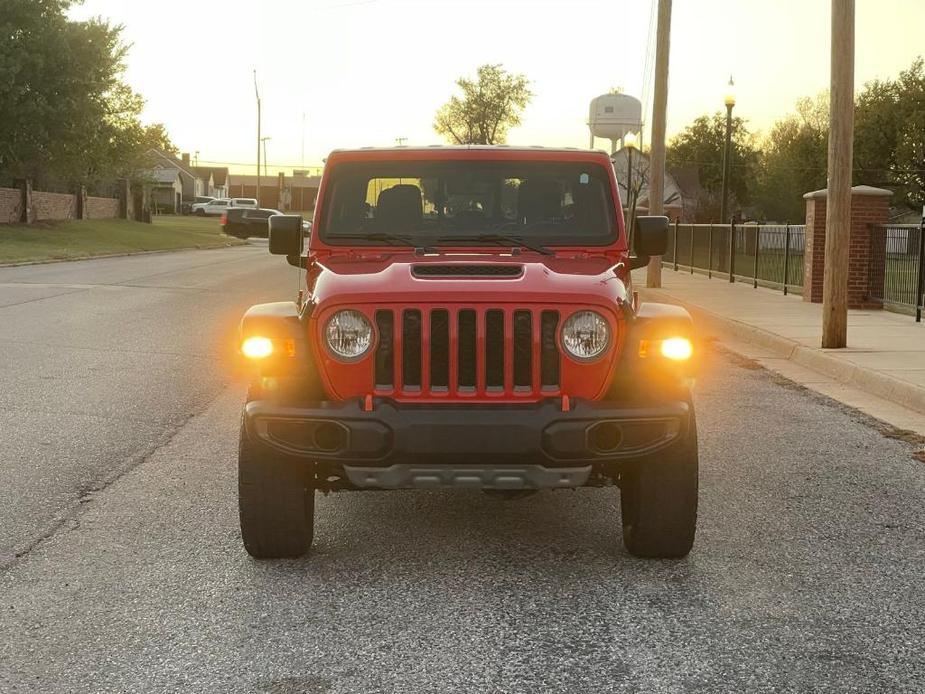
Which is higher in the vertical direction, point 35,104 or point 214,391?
point 35,104

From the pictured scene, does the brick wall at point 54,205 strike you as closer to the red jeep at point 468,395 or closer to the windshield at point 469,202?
the windshield at point 469,202

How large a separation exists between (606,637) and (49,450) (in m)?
4.65

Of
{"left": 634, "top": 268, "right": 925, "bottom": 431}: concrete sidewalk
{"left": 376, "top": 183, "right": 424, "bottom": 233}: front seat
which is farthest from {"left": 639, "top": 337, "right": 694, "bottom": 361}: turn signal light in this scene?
{"left": 634, "top": 268, "right": 925, "bottom": 431}: concrete sidewalk

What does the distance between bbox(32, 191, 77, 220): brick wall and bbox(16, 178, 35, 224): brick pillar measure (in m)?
1.08

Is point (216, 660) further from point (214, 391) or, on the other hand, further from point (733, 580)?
point (214, 391)

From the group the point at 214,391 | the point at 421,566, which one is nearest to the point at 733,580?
the point at 421,566

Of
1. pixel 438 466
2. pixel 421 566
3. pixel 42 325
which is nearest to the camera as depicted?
pixel 438 466

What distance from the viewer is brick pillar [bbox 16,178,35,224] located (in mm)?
47344

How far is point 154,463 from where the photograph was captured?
7.36 m

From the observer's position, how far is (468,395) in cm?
483

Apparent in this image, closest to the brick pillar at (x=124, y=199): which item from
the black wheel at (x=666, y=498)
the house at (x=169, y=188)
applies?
the house at (x=169, y=188)

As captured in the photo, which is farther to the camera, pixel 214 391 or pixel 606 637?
pixel 214 391

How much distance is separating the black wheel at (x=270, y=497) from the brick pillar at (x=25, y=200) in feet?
151

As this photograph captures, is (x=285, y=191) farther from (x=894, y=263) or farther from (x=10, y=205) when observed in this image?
(x=894, y=263)
